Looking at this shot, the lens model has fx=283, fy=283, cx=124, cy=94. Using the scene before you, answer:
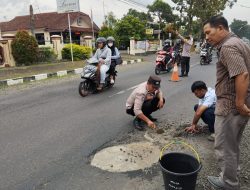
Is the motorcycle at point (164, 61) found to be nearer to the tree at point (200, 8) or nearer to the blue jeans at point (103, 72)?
the blue jeans at point (103, 72)

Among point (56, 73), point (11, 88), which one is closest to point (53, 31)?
point (56, 73)

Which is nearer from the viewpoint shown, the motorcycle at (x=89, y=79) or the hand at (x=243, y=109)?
the hand at (x=243, y=109)

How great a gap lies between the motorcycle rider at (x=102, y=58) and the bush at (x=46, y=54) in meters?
9.22

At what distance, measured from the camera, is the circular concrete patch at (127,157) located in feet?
12.3

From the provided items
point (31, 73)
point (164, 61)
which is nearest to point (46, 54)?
point (31, 73)

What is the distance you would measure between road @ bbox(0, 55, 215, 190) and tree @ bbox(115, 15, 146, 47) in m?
22.1

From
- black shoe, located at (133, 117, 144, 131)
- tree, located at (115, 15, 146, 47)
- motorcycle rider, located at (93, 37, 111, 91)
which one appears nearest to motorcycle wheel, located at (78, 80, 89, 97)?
motorcycle rider, located at (93, 37, 111, 91)

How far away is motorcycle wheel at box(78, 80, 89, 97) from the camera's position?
804cm

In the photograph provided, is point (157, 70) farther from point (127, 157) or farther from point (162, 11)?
point (162, 11)

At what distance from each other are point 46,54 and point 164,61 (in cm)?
804

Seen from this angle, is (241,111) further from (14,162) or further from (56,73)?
(56,73)

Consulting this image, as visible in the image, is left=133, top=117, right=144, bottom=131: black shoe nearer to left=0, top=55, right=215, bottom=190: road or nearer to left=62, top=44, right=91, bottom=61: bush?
left=0, top=55, right=215, bottom=190: road

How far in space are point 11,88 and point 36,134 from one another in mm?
5597

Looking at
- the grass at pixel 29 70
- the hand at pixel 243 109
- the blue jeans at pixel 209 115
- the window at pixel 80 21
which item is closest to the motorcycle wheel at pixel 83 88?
the blue jeans at pixel 209 115
